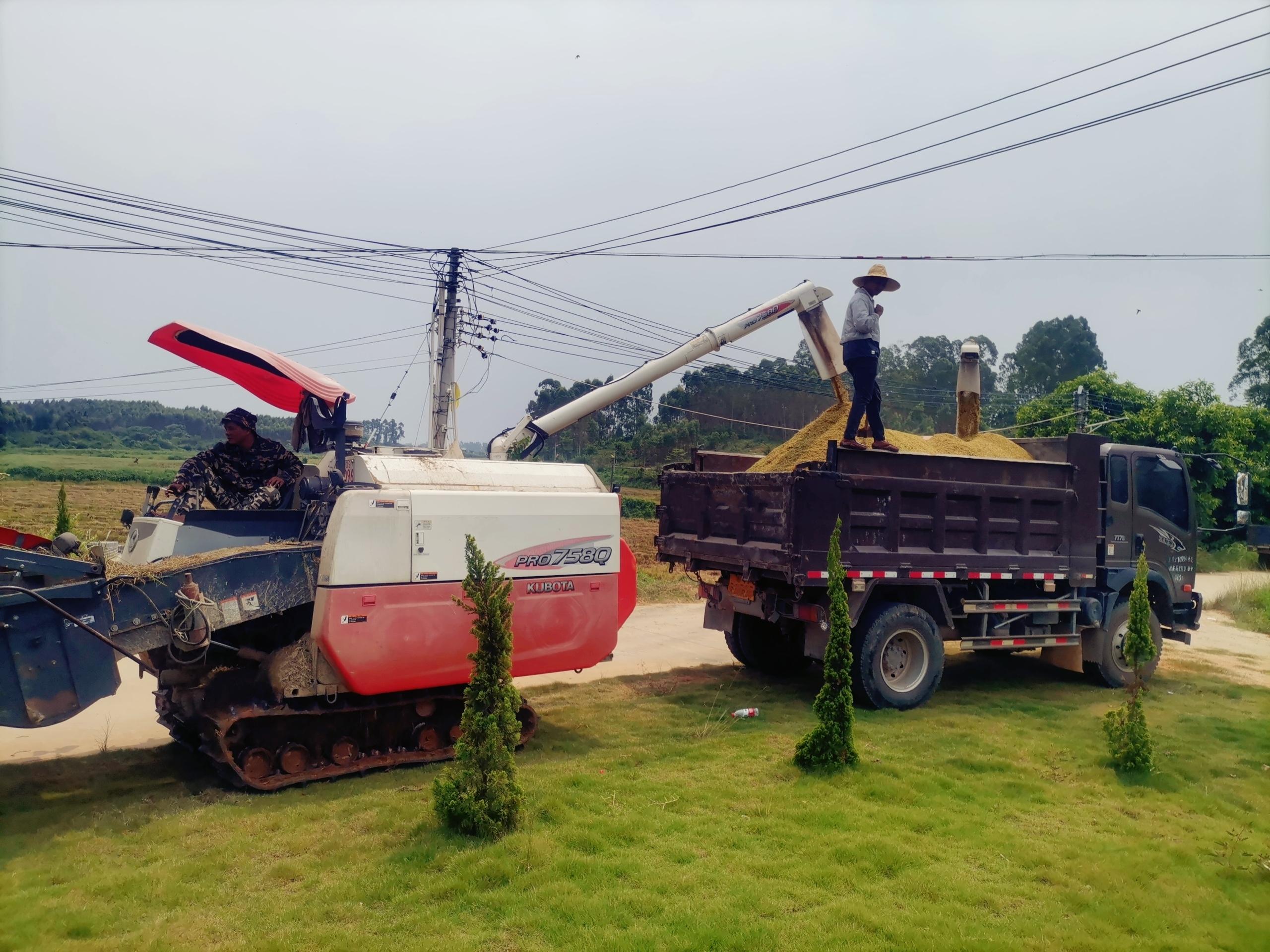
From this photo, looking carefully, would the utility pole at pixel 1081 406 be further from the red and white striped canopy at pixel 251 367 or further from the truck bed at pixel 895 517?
the red and white striped canopy at pixel 251 367

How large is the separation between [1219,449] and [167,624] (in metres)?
26.6

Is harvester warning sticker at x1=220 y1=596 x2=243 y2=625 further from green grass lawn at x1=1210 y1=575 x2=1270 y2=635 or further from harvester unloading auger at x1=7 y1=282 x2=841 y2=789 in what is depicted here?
green grass lawn at x1=1210 y1=575 x2=1270 y2=635

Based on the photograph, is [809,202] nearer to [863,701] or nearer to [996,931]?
[863,701]

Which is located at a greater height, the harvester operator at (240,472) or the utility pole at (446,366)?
the utility pole at (446,366)

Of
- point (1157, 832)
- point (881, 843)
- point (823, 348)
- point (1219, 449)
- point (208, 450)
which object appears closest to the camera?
point (881, 843)

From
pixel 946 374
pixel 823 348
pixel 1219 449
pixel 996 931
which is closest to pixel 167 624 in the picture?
pixel 996 931

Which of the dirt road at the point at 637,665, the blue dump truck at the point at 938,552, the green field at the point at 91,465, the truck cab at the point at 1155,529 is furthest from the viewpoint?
the green field at the point at 91,465

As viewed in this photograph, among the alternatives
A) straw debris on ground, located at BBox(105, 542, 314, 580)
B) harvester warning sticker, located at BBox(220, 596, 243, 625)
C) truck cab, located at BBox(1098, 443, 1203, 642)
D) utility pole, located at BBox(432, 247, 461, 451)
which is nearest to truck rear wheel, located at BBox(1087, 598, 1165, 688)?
truck cab, located at BBox(1098, 443, 1203, 642)

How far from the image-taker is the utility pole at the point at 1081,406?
2420 centimetres

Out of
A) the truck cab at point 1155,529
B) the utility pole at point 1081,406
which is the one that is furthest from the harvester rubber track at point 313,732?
the utility pole at point 1081,406

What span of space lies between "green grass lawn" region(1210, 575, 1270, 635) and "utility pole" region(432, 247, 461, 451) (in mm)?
16410

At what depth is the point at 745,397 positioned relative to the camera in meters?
48.1

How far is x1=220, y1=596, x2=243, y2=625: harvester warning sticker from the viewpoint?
607 centimetres

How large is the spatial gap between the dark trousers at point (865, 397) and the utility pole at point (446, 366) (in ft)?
41.0
